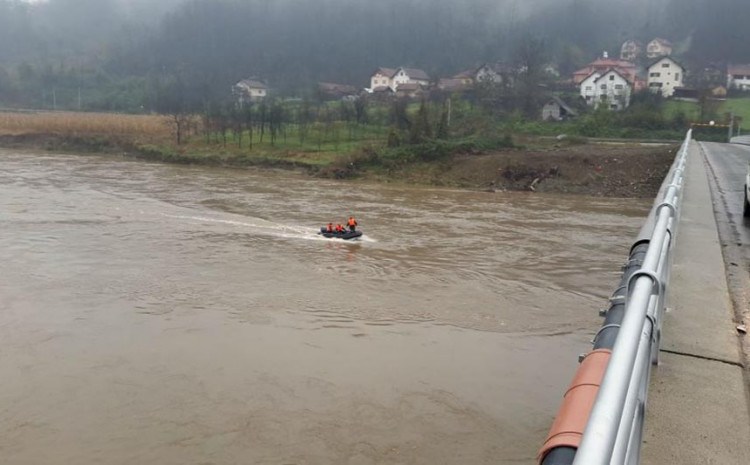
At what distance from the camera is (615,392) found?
5.93ft

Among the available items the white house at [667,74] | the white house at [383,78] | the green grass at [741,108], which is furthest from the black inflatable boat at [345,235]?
the white house at [383,78]

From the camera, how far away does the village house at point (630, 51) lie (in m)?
120

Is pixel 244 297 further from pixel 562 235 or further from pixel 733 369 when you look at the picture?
pixel 562 235

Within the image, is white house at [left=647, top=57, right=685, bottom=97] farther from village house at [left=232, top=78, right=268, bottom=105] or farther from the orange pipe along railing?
the orange pipe along railing

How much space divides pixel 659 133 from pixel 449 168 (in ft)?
68.9

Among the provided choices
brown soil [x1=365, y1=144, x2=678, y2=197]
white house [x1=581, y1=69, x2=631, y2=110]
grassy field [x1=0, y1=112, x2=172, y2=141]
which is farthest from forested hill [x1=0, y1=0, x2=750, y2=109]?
brown soil [x1=365, y1=144, x2=678, y2=197]

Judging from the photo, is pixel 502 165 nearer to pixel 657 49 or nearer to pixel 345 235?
pixel 345 235

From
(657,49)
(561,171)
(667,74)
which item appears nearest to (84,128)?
(561,171)

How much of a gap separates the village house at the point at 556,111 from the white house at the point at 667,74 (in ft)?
91.1

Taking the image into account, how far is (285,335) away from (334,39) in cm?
13293

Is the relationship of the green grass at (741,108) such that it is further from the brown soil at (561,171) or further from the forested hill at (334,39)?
the forested hill at (334,39)

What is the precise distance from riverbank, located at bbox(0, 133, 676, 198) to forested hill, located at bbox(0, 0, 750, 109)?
240 feet

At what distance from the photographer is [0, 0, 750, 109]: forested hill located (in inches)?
4515

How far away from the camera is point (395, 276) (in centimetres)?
1523
